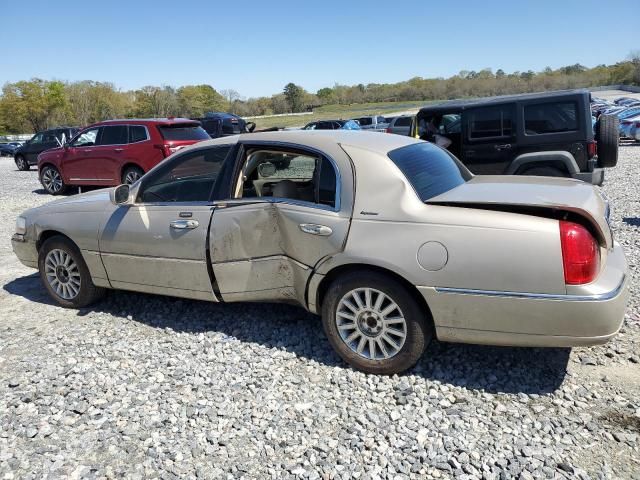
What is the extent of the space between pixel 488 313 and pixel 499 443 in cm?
73

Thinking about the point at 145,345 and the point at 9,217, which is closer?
the point at 145,345

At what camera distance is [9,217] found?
10195 mm

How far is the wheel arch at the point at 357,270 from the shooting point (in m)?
3.29

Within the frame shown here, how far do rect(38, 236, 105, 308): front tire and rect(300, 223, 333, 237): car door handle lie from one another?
238 cm

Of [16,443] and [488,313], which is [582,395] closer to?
[488,313]

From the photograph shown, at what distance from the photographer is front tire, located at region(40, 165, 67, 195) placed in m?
13.2

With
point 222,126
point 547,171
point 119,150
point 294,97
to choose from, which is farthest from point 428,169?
point 294,97

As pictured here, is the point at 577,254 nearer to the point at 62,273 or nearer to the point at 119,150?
the point at 62,273

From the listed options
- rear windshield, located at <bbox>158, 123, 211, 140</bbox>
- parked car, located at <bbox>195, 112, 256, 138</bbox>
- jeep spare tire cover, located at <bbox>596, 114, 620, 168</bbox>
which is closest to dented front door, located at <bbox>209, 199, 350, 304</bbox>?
jeep spare tire cover, located at <bbox>596, 114, 620, 168</bbox>

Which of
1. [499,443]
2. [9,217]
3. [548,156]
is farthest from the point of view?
[9,217]

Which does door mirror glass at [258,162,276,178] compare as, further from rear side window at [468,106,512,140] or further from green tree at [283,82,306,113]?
green tree at [283,82,306,113]

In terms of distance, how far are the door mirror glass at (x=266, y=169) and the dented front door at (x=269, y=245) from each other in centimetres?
41

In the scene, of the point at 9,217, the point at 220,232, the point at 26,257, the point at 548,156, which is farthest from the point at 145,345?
the point at 9,217

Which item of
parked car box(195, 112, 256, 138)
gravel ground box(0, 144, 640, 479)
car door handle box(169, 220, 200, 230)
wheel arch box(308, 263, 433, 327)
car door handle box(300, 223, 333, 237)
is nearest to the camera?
gravel ground box(0, 144, 640, 479)
